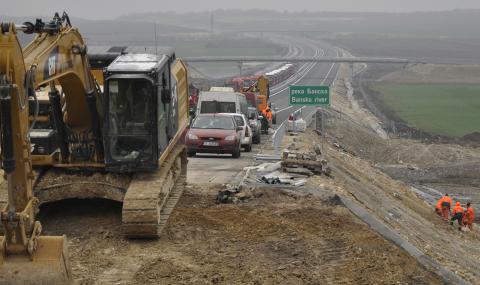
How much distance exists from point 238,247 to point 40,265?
4.79m

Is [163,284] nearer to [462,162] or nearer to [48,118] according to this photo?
[48,118]

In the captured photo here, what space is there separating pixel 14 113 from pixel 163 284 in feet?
12.0

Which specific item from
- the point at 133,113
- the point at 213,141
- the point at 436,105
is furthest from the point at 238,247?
the point at 436,105

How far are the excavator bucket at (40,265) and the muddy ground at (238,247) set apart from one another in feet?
6.23

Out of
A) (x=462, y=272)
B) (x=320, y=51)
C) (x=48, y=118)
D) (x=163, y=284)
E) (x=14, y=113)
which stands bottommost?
(x=320, y=51)

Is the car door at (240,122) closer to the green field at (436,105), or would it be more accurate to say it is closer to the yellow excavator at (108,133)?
the yellow excavator at (108,133)

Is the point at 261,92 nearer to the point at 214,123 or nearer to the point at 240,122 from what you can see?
the point at 240,122

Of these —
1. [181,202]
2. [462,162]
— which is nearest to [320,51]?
[462,162]

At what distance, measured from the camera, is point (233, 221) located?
16.6 meters

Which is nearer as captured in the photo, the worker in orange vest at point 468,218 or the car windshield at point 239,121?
the worker in orange vest at point 468,218

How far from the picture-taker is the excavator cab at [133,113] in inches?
607

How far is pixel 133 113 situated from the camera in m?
15.8

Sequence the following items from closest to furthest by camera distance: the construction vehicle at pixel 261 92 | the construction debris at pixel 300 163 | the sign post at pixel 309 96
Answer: the construction debris at pixel 300 163 → the sign post at pixel 309 96 → the construction vehicle at pixel 261 92

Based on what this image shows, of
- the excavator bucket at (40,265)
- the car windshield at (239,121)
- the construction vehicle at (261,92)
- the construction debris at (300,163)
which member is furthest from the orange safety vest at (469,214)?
the construction vehicle at (261,92)
